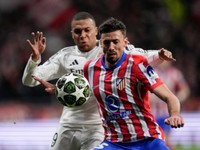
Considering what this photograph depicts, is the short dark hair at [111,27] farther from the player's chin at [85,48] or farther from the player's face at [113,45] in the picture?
the player's chin at [85,48]

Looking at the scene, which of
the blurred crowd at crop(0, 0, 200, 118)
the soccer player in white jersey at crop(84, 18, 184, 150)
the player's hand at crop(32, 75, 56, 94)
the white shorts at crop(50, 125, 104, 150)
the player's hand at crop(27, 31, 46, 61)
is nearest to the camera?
the soccer player in white jersey at crop(84, 18, 184, 150)

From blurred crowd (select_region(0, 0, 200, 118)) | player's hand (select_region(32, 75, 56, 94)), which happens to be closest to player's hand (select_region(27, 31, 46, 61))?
player's hand (select_region(32, 75, 56, 94))

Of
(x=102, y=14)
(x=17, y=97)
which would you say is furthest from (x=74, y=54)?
(x=102, y=14)

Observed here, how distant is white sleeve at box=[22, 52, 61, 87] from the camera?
29.7 ft

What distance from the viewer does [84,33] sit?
9.14 meters

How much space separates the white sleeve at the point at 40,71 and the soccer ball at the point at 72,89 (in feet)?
2.25

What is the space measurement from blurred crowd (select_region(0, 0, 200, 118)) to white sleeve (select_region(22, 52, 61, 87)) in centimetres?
792

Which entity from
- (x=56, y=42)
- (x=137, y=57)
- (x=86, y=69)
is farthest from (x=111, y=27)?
(x=56, y=42)

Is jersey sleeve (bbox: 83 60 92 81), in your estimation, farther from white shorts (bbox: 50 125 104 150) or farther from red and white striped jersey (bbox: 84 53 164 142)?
white shorts (bbox: 50 125 104 150)

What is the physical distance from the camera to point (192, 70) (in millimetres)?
17734

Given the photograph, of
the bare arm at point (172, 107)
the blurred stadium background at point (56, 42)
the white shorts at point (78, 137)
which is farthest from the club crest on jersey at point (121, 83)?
the blurred stadium background at point (56, 42)

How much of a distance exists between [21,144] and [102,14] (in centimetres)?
561

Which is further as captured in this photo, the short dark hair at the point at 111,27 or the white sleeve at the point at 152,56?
the white sleeve at the point at 152,56

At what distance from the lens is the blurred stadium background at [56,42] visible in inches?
582
